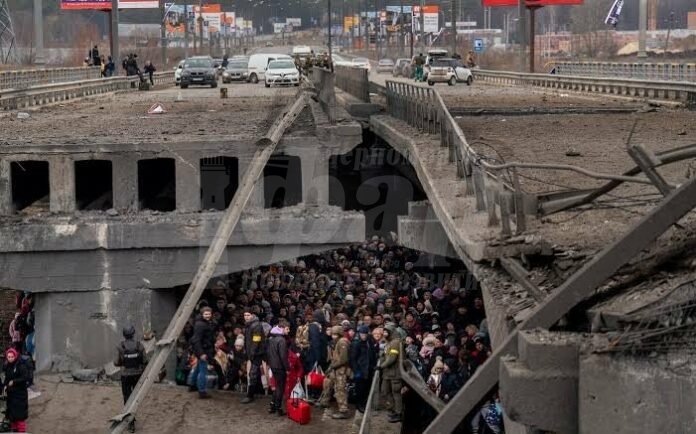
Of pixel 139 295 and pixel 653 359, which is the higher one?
pixel 653 359

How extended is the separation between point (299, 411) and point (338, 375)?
625mm

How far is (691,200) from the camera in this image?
639 centimetres

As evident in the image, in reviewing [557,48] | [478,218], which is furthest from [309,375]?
[557,48]

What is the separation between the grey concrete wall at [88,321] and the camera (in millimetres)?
19328

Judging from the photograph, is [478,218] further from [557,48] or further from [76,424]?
[557,48]

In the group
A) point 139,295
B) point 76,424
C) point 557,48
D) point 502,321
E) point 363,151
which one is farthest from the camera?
point 557,48

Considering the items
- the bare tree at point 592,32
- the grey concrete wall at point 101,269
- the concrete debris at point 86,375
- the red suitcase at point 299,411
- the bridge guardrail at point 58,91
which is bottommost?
the concrete debris at point 86,375

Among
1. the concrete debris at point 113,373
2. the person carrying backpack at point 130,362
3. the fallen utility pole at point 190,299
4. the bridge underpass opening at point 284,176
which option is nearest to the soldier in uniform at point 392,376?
the fallen utility pole at point 190,299

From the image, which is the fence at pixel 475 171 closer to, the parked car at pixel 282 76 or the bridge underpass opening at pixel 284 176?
the bridge underpass opening at pixel 284 176

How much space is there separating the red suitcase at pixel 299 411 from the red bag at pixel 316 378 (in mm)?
377

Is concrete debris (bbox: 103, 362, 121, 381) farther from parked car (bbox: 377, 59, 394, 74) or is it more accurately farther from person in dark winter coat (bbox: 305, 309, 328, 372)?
parked car (bbox: 377, 59, 394, 74)

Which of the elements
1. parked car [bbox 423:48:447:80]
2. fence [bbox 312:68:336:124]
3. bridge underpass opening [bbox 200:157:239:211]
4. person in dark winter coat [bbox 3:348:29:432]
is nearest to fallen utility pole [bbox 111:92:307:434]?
person in dark winter coat [bbox 3:348:29:432]

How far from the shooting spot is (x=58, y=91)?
148 feet

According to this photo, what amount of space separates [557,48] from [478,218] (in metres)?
137
